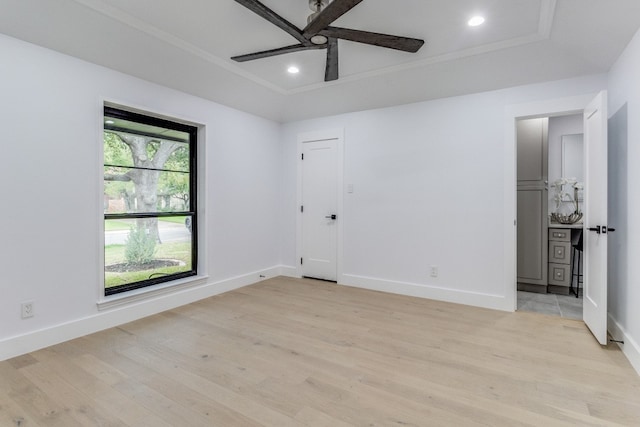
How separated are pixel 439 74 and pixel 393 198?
1.56 m

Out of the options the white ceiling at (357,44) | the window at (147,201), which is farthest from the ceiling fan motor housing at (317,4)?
the window at (147,201)

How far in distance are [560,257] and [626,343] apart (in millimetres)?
1987

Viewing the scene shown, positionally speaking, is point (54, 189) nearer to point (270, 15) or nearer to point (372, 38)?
point (270, 15)

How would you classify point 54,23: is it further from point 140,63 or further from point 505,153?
point 505,153

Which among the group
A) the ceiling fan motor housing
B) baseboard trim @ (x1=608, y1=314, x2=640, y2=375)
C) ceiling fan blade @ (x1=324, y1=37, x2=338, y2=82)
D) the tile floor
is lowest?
the tile floor

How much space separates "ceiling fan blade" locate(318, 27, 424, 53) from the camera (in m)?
2.21

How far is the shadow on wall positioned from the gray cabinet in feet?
4.43

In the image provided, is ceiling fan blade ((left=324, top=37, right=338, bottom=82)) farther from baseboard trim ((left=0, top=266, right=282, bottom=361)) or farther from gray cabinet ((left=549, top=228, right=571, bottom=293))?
gray cabinet ((left=549, top=228, right=571, bottom=293))

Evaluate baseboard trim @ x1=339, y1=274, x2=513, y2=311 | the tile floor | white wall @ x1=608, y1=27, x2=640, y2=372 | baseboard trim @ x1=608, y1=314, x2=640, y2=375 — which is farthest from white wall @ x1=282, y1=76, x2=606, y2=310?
baseboard trim @ x1=608, y1=314, x2=640, y2=375

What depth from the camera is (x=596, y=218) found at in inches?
112

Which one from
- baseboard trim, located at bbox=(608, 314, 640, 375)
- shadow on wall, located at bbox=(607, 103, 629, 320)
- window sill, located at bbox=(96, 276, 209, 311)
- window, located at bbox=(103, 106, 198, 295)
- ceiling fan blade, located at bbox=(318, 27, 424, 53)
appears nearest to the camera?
ceiling fan blade, located at bbox=(318, 27, 424, 53)

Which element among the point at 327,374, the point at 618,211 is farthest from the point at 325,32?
the point at 618,211

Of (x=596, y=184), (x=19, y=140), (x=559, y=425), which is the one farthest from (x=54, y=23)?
(x=596, y=184)

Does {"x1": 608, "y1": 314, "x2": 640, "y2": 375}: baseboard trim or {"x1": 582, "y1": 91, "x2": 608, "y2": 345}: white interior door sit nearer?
{"x1": 608, "y1": 314, "x2": 640, "y2": 375}: baseboard trim
